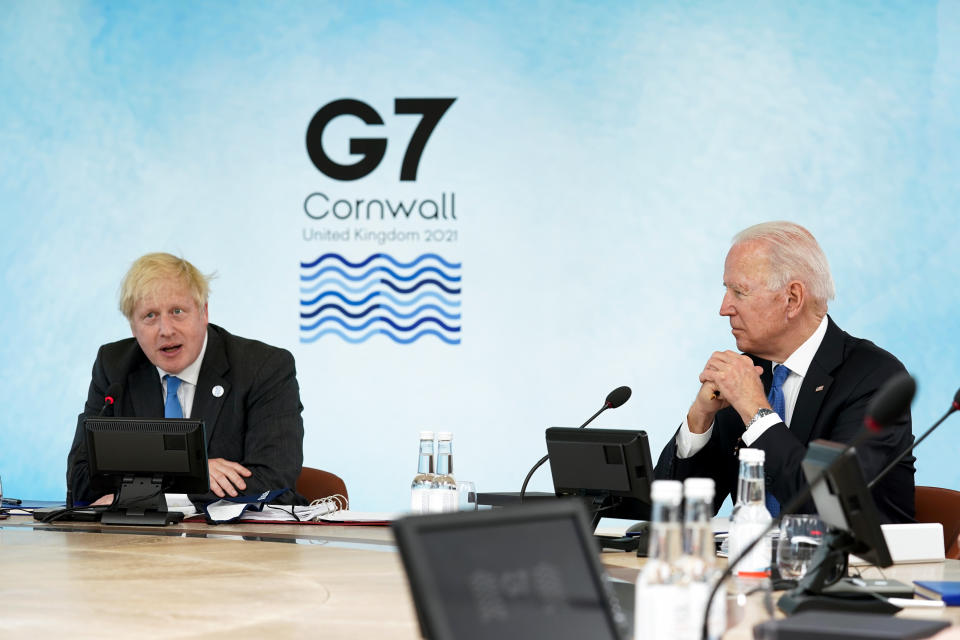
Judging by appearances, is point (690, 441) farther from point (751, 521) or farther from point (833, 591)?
point (833, 591)

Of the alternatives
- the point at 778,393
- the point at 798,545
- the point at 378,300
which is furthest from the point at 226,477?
the point at 378,300

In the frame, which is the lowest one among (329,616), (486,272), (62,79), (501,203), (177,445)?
(329,616)

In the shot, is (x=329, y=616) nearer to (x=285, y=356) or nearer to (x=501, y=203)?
(x=285, y=356)

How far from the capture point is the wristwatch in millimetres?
2787

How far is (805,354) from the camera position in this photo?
304 cm

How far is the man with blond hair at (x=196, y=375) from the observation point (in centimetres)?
353

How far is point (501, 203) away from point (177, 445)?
8.32 feet

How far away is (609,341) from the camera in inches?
199

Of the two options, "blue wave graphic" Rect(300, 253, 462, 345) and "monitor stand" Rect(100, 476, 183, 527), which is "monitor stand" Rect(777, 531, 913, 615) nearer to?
"monitor stand" Rect(100, 476, 183, 527)

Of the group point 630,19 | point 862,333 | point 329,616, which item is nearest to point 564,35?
point 630,19

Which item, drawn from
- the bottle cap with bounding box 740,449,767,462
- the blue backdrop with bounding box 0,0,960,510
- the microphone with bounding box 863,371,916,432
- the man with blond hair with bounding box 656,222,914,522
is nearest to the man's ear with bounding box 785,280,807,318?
the man with blond hair with bounding box 656,222,914,522

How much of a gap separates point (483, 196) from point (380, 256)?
1.82 feet

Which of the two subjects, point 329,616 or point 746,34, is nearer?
point 329,616

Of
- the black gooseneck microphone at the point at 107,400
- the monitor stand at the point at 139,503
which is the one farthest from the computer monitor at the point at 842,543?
the black gooseneck microphone at the point at 107,400
